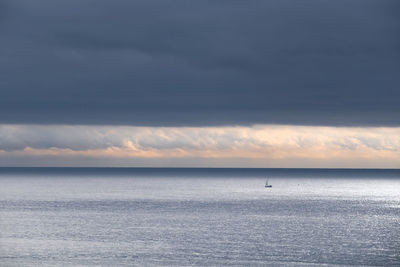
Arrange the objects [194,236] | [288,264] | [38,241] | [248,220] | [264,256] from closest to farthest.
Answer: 1. [288,264]
2. [264,256]
3. [38,241]
4. [194,236]
5. [248,220]

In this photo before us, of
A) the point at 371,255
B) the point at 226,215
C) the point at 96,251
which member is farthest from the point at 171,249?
the point at 226,215

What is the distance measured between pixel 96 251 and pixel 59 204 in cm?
8721

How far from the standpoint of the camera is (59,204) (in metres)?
168

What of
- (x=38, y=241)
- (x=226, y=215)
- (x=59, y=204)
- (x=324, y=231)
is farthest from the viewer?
(x=59, y=204)

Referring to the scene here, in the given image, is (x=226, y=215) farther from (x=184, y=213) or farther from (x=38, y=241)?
(x=38, y=241)

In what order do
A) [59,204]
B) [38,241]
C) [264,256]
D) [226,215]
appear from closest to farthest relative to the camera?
[264,256] → [38,241] → [226,215] → [59,204]

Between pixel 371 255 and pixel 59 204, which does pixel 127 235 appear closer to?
pixel 371 255

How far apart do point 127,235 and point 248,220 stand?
3263cm

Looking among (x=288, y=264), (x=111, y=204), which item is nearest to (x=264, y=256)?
(x=288, y=264)

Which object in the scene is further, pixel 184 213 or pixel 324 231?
pixel 184 213

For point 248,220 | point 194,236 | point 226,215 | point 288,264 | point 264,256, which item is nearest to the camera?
point 288,264

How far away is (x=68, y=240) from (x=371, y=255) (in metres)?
43.0

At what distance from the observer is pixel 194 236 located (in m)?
98.8

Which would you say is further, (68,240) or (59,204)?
(59,204)
